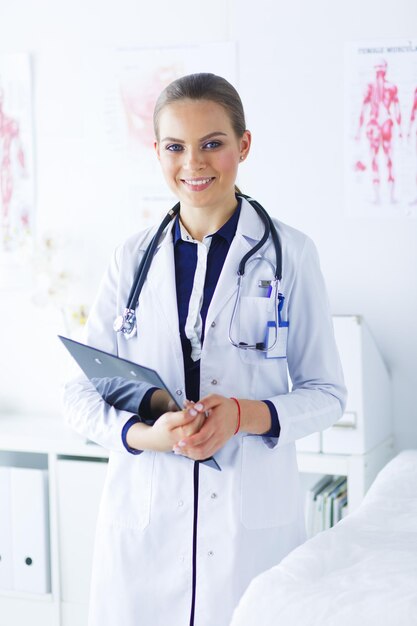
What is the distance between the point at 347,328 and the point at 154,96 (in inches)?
42.3

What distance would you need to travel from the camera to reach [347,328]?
7.64 ft

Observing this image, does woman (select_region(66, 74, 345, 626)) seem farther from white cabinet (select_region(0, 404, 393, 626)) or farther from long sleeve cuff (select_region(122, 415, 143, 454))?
white cabinet (select_region(0, 404, 393, 626))

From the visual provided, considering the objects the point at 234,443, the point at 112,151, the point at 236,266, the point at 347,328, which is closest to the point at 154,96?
the point at 112,151

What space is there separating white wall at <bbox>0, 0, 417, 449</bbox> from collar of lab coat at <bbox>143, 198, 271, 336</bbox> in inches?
44.4

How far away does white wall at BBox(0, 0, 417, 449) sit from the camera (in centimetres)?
261

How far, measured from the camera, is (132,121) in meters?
2.88

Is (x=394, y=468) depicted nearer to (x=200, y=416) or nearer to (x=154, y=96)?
(x=200, y=416)

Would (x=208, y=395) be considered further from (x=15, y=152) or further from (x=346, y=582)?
(x=15, y=152)

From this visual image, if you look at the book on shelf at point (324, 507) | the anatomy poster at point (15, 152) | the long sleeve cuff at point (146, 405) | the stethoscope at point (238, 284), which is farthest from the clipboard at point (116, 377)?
the anatomy poster at point (15, 152)

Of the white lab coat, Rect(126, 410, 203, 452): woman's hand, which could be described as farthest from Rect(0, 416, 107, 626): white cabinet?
Rect(126, 410, 203, 452): woman's hand

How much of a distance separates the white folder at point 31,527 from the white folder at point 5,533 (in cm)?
2

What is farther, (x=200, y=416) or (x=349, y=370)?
(x=349, y=370)

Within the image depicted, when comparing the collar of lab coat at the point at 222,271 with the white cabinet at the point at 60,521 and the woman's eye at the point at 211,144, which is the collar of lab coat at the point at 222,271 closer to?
the woman's eye at the point at 211,144

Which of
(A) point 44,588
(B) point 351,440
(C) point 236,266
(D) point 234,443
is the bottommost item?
(A) point 44,588
